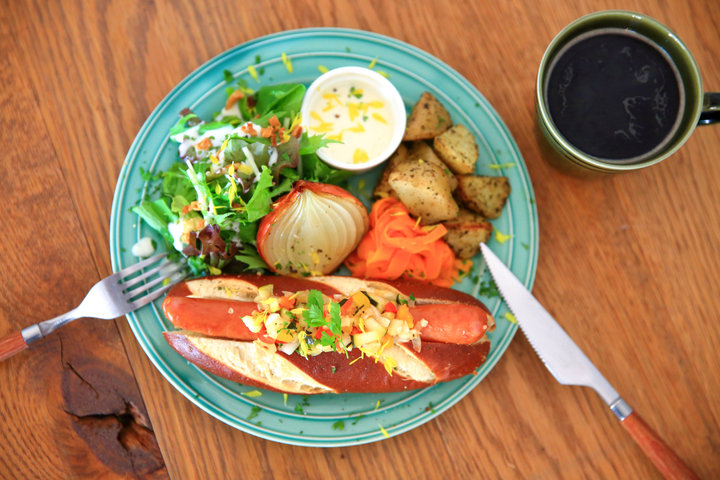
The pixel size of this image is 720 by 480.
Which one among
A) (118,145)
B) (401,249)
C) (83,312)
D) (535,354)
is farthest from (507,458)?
(118,145)

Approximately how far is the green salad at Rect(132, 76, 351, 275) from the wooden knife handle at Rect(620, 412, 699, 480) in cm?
144

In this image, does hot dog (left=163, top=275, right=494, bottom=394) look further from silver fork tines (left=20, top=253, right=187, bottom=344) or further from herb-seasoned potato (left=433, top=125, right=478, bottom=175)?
herb-seasoned potato (left=433, top=125, right=478, bottom=175)

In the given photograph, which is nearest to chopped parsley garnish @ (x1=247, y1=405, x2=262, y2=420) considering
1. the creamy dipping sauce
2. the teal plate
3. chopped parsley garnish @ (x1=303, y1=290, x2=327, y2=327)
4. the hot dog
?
the teal plate

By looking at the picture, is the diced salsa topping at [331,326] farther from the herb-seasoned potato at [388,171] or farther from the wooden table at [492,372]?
the wooden table at [492,372]

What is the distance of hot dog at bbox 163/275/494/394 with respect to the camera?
171cm

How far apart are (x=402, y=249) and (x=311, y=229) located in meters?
0.35

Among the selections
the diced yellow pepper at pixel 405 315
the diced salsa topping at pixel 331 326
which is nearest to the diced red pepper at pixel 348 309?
the diced salsa topping at pixel 331 326

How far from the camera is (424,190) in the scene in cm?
184

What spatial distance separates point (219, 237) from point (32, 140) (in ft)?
3.06

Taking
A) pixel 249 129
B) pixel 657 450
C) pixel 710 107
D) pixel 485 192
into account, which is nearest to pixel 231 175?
pixel 249 129

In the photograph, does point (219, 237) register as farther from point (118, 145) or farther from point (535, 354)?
point (535, 354)

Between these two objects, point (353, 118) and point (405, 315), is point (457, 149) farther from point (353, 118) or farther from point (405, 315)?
point (405, 315)

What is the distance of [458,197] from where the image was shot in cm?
203

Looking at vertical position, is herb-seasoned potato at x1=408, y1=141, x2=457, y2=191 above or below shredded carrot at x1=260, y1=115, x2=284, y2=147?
below
